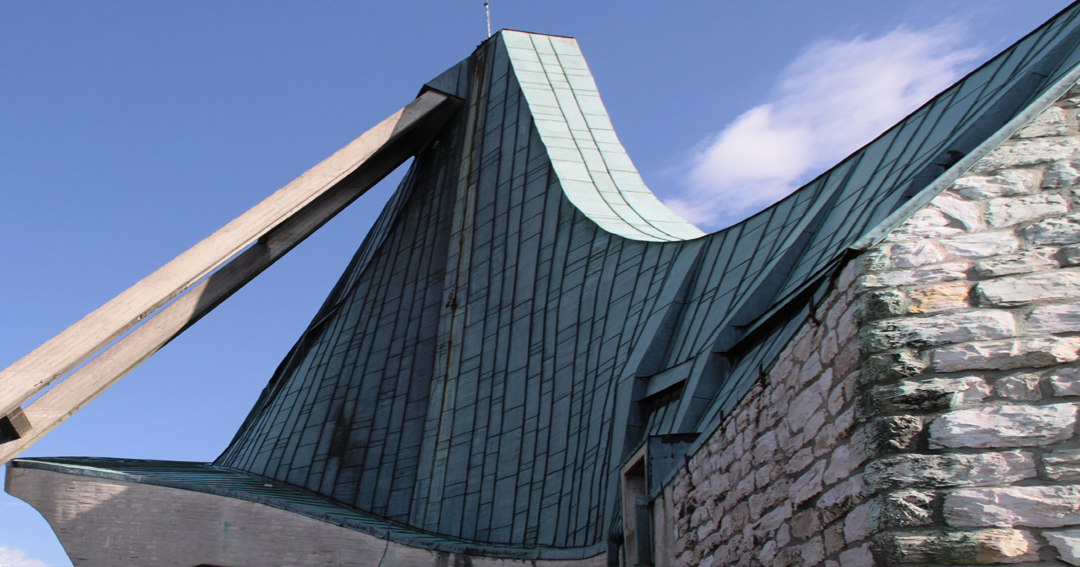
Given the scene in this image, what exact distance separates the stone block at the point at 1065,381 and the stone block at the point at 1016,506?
12.4 inches

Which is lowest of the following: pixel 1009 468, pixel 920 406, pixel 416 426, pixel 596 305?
pixel 1009 468

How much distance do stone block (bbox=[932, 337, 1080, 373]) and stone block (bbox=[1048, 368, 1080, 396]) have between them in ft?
0.12

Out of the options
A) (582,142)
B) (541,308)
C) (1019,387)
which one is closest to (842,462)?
(1019,387)

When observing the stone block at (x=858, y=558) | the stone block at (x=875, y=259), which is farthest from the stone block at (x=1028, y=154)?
the stone block at (x=858, y=558)

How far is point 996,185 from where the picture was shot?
3.78 metres

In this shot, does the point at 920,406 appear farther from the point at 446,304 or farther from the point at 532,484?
the point at 446,304

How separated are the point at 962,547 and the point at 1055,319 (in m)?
0.86

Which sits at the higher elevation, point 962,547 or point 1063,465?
point 1063,465

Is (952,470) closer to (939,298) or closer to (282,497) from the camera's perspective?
(939,298)

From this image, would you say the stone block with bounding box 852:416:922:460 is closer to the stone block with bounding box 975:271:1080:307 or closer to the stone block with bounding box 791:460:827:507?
the stone block with bounding box 791:460:827:507

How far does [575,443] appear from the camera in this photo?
8758 millimetres

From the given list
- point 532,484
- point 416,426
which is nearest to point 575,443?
point 532,484

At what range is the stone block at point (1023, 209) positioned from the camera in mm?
3684

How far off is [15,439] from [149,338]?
5.83ft
